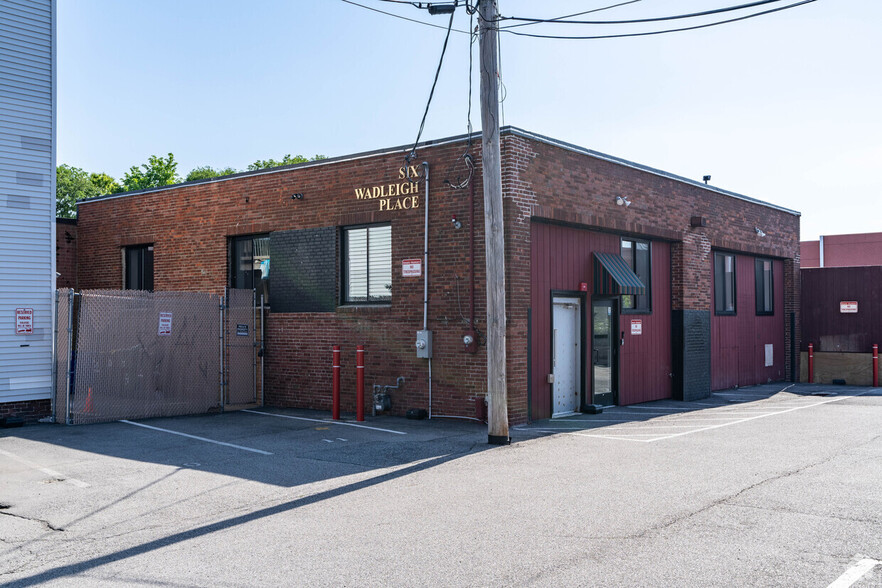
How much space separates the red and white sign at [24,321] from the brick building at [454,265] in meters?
4.54

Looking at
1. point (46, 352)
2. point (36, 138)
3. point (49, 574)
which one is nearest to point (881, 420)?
point (49, 574)

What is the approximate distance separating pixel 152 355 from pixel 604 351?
8867 mm

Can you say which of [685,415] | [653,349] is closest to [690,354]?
[653,349]

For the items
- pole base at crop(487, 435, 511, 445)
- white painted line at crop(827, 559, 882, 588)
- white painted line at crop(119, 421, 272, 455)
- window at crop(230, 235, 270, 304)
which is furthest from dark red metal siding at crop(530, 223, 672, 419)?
white painted line at crop(827, 559, 882, 588)

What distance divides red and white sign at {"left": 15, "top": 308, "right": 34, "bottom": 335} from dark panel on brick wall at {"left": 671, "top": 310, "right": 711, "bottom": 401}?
1350cm

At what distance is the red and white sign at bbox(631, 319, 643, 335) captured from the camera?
16.8 meters

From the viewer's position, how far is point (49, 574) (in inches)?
225

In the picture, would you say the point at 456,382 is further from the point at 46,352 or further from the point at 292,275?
the point at 46,352

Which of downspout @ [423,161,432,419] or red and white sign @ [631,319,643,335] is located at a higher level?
downspout @ [423,161,432,419]

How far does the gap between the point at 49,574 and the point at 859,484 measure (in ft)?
25.6

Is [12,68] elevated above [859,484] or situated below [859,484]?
above

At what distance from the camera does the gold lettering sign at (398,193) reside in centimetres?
1447

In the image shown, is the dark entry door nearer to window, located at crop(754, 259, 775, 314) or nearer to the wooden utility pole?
the wooden utility pole

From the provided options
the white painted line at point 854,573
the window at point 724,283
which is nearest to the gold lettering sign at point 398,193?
the window at point 724,283
